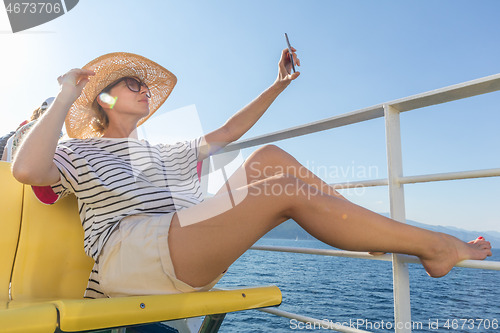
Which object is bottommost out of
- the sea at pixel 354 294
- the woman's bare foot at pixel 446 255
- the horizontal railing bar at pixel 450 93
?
the sea at pixel 354 294

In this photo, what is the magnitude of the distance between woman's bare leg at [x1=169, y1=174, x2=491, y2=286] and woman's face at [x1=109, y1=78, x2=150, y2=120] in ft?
2.27

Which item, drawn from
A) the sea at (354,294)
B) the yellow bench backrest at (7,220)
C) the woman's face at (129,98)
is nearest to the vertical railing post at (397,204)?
the woman's face at (129,98)

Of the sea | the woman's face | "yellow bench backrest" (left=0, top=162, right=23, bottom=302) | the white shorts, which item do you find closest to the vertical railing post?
the white shorts

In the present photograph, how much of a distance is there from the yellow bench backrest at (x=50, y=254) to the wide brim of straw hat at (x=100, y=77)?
471mm

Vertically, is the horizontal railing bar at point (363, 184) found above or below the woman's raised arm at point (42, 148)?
below

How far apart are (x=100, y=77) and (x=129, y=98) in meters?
0.15

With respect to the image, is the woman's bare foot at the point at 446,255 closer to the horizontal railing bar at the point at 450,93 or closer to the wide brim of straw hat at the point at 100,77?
the horizontal railing bar at the point at 450,93

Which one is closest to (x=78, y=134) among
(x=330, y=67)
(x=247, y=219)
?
(x=247, y=219)

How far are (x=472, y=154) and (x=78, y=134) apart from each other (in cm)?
8341

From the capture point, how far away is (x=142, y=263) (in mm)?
915

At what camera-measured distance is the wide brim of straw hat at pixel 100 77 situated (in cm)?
148

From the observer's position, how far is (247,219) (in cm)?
92

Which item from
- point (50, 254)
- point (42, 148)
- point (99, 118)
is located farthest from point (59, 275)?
point (99, 118)

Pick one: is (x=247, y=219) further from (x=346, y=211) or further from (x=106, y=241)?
(x=106, y=241)
